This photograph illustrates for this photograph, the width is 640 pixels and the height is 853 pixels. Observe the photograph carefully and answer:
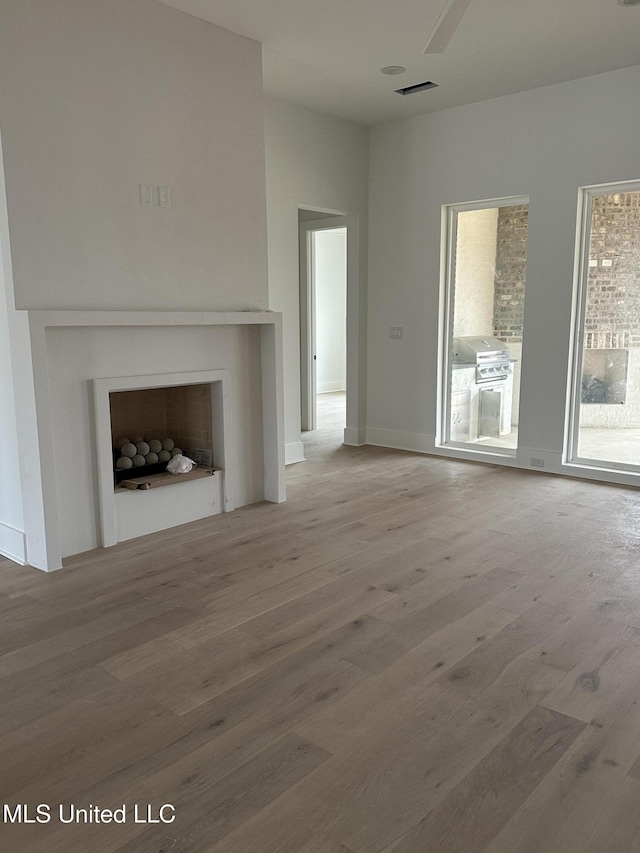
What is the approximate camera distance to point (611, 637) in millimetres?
2676

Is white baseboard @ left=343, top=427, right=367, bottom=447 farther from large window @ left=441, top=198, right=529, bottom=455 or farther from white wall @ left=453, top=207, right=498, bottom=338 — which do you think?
white wall @ left=453, top=207, right=498, bottom=338

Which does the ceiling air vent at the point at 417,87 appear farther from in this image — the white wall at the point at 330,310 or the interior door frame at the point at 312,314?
the white wall at the point at 330,310

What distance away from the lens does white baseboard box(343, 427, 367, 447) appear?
6.62 m

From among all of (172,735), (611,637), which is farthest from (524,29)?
(172,735)

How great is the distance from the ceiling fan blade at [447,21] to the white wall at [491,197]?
264 centimetres

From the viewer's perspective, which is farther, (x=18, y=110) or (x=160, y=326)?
(x=160, y=326)

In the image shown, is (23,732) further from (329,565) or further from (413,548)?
(413,548)

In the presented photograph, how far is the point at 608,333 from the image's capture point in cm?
509

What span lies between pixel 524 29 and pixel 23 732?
444cm

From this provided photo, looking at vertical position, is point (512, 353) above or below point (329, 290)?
below

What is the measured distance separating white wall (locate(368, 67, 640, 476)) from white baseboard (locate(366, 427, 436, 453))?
1cm

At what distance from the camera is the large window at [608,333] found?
4922mm

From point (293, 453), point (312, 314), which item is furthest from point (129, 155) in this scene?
point (312, 314)

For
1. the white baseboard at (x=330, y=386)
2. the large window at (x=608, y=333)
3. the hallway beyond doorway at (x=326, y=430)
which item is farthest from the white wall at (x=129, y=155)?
the white baseboard at (x=330, y=386)
